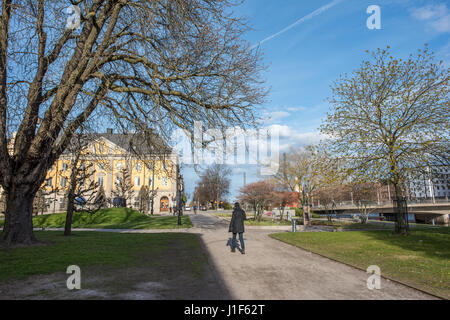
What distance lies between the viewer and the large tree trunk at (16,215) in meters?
9.48

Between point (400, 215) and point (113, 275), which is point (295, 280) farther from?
point (400, 215)

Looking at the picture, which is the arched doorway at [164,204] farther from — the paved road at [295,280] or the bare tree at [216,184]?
the paved road at [295,280]

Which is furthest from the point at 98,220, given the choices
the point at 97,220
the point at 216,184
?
the point at 216,184

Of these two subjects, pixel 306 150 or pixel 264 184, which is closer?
pixel 264 184

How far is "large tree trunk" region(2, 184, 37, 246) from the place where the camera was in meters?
9.48

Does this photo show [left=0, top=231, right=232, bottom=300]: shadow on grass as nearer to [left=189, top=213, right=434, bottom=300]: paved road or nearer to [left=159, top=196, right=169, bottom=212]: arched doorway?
[left=189, top=213, right=434, bottom=300]: paved road

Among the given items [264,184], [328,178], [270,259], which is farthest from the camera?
[264,184]

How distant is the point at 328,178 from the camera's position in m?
15.5

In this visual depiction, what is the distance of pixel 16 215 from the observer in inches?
375

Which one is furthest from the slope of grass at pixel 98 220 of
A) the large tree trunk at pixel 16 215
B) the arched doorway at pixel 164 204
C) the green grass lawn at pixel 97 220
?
the arched doorway at pixel 164 204
